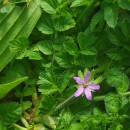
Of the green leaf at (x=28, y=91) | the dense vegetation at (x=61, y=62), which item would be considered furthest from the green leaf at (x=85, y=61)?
the green leaf at (x=28, y=91)

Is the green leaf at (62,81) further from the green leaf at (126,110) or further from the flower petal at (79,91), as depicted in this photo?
the green leaf at (126,110)

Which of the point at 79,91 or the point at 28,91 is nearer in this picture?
the point at 79,91

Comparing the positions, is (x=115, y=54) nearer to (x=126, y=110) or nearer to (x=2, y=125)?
(x=126, y=110)

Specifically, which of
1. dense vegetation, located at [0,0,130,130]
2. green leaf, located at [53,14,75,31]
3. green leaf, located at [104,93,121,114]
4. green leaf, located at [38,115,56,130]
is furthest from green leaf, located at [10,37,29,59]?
green leaf, located at [104,93,121,114]

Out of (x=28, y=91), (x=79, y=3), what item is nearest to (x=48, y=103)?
(x=28, y=91)

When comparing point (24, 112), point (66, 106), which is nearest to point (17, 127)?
point (24, 112)

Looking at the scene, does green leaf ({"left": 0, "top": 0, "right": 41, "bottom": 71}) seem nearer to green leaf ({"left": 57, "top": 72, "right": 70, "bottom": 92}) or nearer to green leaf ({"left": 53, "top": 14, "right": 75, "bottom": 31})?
green leaf ({"left": 53, "top": 14, "right": 75, "bottom": 31})
